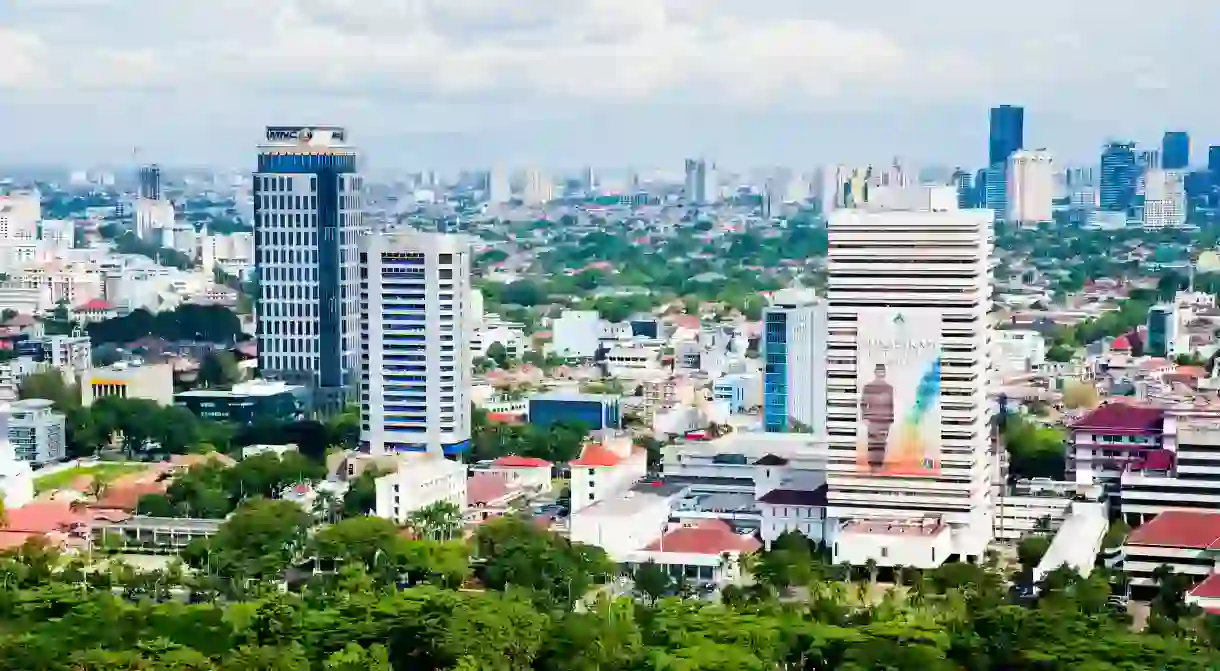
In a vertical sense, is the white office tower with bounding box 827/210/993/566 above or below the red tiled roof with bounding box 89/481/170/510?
above

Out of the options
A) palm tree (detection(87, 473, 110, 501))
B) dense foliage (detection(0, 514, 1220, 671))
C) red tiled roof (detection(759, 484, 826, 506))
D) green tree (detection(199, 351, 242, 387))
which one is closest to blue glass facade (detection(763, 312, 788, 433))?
red tiled roof (detection(759, 484, 826, 506))

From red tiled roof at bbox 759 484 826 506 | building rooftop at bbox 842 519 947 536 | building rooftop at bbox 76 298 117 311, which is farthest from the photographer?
building rooftop at bbox 76 298 117 311

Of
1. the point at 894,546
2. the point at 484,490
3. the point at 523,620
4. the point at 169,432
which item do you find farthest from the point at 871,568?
the point at 169,432

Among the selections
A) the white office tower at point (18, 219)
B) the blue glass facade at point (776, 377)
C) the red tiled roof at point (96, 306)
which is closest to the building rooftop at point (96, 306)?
the red tiled roof at point (96, 306)

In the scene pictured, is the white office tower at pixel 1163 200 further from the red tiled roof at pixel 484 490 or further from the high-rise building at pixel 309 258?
the red tiled roof at pixel 484 490

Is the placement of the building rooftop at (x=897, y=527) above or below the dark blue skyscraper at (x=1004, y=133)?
below

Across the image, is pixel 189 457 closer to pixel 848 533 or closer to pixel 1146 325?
pixel 848 533

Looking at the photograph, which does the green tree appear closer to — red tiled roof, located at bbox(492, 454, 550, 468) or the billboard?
red tiled roof, located at bbox(492, 454, 550, 468)
